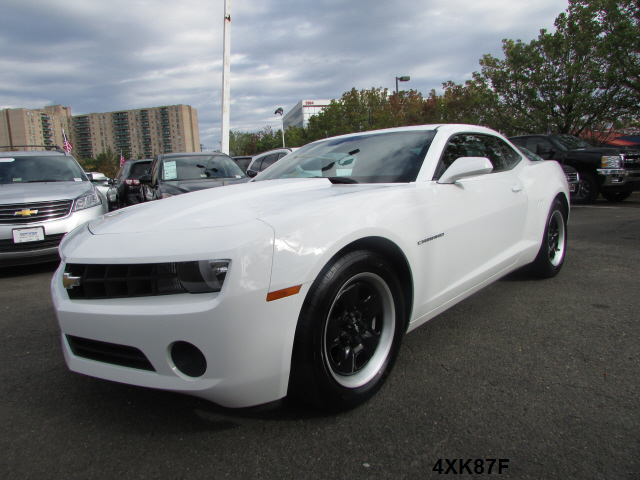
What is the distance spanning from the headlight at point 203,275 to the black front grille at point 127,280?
0.05m

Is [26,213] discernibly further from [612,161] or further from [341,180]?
[612,161]

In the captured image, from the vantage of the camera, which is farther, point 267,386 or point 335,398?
point 335,398

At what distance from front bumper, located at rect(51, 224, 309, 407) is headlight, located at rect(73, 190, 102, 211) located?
4365 mm

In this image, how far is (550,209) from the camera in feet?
12.7

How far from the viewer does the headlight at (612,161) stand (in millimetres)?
9812

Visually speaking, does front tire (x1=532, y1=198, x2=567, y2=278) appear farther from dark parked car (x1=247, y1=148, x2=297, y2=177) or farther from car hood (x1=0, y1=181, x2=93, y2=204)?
dark parked car (x1=247, y1=148, x2=297, y2=177)

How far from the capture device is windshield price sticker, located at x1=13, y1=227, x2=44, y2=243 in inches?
196

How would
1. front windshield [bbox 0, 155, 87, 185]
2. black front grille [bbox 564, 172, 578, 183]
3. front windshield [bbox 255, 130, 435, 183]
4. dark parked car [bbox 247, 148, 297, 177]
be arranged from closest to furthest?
front windshield [bbox 255, 130, 435, 183] < front windshield [bbox 0, 155, 87, 185] < black front grille [bbox 564, 172, 578, 183] < dark parked car [bbox 247, 148, 297, 177]

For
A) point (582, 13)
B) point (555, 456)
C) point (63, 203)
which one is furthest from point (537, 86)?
point (555, 456)

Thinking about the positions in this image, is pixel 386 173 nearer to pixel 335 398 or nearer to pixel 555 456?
pixel 335 398

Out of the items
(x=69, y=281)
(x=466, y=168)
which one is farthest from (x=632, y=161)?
(x=69, y=281)

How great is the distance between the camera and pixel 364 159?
292cm

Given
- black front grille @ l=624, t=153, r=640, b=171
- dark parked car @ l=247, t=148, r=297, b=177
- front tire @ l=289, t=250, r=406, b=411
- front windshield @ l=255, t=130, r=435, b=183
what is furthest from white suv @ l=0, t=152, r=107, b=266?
black front grille @ l=624, t=153, r=640, b=171

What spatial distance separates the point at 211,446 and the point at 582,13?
63.0ft
